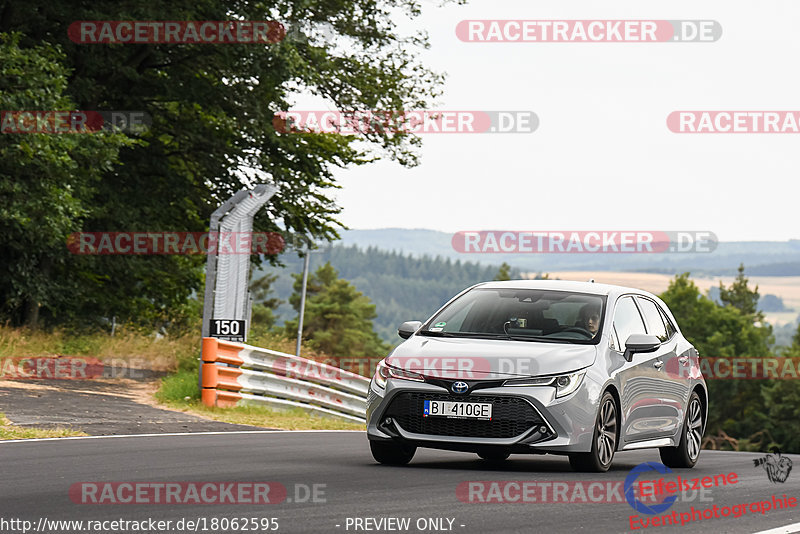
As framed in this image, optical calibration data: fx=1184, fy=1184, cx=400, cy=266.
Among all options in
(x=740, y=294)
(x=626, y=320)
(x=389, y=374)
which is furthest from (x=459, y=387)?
(x=740, y=294)

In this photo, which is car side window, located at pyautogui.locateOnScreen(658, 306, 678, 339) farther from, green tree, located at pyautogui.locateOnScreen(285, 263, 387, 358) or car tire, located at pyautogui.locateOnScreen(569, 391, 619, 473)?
green tree, located at pyautogui.locateOnScreen(285, 263, 387, 358)

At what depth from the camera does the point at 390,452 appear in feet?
34.7

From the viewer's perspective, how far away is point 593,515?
7707mm

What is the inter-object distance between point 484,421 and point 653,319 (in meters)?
3.24

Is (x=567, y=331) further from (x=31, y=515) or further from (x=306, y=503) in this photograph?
(x=31, y=515)

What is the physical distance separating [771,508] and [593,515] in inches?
69.2

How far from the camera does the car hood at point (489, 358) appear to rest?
9820 millimetres

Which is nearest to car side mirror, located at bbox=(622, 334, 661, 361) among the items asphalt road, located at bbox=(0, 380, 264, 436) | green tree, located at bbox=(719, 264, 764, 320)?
asphalt road, located at bbox=(0, 380, 264, 436)

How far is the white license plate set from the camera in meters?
9.72

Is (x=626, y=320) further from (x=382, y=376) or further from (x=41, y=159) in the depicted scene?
(x=41, y=159)

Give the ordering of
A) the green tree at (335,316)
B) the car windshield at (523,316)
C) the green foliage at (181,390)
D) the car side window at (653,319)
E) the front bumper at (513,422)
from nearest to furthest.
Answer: the front bumper at (513,422) → the car windshield at (523,316) → the car side window at (653,319) → the green foliage at (181,390) → the green tree at (335,316)

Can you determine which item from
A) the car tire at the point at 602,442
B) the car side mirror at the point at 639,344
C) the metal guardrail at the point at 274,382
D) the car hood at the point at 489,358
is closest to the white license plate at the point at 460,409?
the car hood at the point at 489,358

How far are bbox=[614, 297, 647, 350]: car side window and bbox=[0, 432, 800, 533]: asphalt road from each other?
1281mm

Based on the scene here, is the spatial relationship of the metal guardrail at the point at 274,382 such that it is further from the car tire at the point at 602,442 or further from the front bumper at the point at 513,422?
the car tire at the point at 602,442
